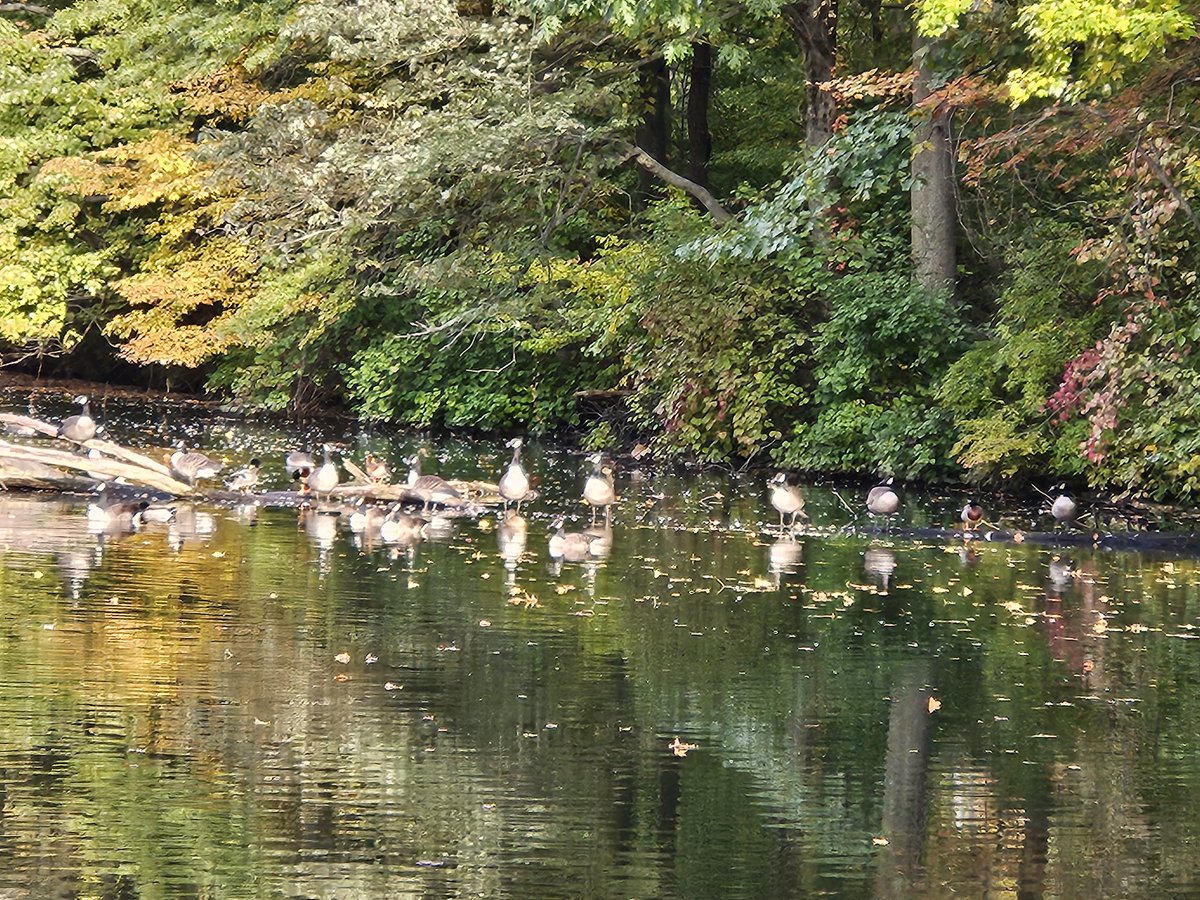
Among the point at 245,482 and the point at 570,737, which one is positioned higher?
the point at 245,482

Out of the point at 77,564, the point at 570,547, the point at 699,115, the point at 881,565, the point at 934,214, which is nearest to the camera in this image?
the point at 77,564

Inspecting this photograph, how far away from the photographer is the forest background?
2080cm

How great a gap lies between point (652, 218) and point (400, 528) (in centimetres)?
1245

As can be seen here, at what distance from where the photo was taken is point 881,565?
53.4ft

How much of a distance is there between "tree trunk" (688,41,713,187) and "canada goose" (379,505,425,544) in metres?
16.3

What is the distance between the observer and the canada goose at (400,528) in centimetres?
1684

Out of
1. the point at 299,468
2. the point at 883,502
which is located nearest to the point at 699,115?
the point at 299,468

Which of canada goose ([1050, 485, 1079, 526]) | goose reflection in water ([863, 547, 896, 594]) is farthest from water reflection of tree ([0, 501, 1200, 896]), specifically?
canada goose ([1050, 485, 1079, 526])

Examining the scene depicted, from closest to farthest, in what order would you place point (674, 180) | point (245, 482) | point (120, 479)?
point (120, 479)
point (245, 482)
point (674, 180)

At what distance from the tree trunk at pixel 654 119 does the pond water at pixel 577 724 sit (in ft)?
56.7

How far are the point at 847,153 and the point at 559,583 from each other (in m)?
11.6

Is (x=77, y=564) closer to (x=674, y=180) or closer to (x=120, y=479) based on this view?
(x=120, y=479)

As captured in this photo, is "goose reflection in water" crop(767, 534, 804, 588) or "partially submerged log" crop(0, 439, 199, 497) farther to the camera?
"partially submerged log" crop(0, 439, 199, 497)

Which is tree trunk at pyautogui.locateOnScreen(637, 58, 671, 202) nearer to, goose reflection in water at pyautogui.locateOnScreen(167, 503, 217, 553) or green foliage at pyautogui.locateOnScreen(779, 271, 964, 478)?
green foliage at pyautogui.locateOnScreen(779, 271, 964, 478)
